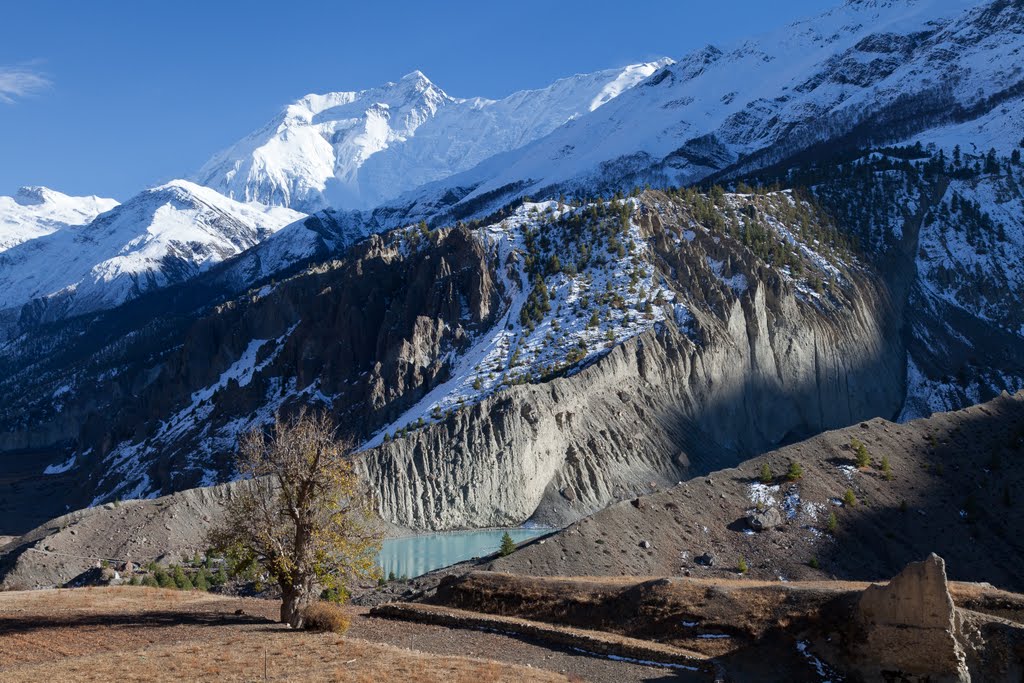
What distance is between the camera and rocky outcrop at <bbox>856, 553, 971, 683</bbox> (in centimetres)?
2484

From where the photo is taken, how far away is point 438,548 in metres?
72.4

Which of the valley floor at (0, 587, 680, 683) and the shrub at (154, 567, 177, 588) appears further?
the shrub at (154, 567, 177, 588)

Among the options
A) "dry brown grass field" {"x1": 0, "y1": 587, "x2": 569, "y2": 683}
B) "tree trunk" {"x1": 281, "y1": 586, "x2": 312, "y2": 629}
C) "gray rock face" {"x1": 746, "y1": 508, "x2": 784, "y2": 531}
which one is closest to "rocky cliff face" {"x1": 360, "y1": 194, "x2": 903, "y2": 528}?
"gray rock face" {"x1": 746, "y1": 508, "x2": 784, "y2": 531}

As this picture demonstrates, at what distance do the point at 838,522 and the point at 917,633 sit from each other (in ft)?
90.9

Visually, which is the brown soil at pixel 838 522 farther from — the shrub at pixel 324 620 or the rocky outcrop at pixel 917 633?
the rocky outcrop at pixel 917 633

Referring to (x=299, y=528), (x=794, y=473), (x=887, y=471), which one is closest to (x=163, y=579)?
(x=299, y=528)

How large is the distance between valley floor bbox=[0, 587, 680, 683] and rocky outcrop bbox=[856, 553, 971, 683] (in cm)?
544

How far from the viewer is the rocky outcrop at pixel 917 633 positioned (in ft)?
81.5

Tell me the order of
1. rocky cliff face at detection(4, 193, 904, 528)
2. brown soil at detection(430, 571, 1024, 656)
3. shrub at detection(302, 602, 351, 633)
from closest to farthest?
brown soil at detection(430, 571, 1024, 656)
shrub at detection(302, 602, 351, 633)
rocky cliff face at detection(4, 193, 904, 528)

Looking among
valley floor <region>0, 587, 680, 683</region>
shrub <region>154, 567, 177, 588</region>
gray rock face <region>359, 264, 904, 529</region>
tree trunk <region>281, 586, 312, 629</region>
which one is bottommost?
valley floor <region>0, 587, 680, 683</region>

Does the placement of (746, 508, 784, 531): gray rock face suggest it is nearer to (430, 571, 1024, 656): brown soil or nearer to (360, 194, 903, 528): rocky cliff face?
(430, 571, 1024, 656): brown soil

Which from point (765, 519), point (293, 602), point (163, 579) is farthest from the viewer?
point (163, 579)

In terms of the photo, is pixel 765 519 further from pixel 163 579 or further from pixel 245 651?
pixel 163 579

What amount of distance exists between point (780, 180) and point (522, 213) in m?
51.2
